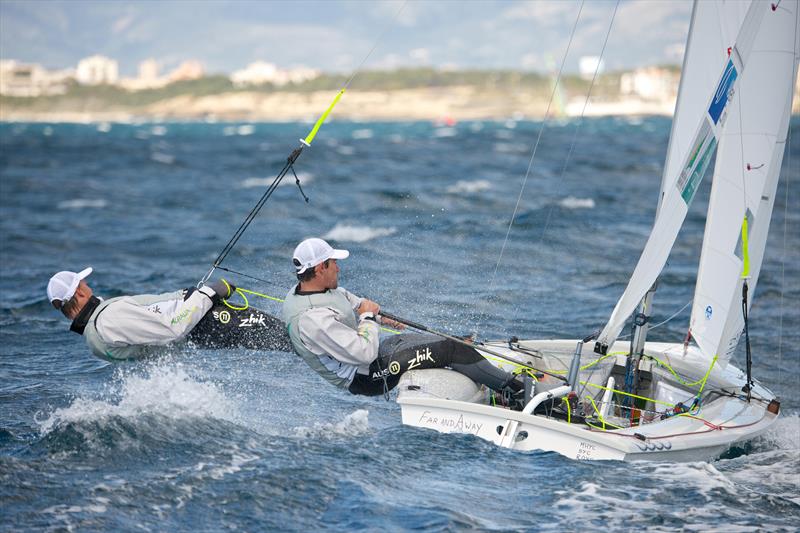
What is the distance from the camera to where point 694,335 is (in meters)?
7.36

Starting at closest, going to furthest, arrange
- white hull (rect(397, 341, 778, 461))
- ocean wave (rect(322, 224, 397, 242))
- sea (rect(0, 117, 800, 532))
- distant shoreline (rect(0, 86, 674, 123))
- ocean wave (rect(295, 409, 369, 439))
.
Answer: sea (rect(0, 117, 800, 532)), white hull (rect(397, 341, 778, 461)), ocean wave (rect(295, 409, 369, 439)), ocean wave (rect(322, 224, 397, 242)), distant shoreline (rect(0, 86, 674, 123))

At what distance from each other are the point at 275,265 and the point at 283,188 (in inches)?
411

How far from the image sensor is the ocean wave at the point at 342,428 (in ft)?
21.2

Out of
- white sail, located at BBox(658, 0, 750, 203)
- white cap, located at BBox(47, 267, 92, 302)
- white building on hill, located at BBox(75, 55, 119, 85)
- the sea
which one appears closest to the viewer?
the sea

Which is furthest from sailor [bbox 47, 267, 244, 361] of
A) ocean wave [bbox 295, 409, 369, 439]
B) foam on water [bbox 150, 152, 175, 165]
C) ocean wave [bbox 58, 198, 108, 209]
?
foam on water [bbox 150, 152, 175, 165]

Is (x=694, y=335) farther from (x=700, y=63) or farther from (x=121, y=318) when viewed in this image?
(x=121, y=318)

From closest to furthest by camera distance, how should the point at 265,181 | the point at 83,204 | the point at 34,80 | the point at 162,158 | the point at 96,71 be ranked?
the point at 83,204 < the point at 265,181 < the point at 162,158 < the point at 34,80 < the point at 96,71

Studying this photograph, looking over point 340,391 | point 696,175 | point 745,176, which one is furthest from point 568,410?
point 745,176

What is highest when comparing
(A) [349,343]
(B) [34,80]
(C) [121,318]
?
(B) [34,80]

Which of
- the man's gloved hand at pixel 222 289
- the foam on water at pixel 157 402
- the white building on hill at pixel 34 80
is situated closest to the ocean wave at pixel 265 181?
the foam on water at pixel 157 402

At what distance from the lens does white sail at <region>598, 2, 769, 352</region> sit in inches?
257

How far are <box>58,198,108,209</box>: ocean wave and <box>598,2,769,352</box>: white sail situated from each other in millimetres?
17373

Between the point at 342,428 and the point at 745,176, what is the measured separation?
11.5 ft

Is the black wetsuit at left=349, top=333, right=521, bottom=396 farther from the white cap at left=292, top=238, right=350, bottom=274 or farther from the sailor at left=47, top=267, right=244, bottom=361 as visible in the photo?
the sailor at left=47, top=267, right=244, bottom=361
